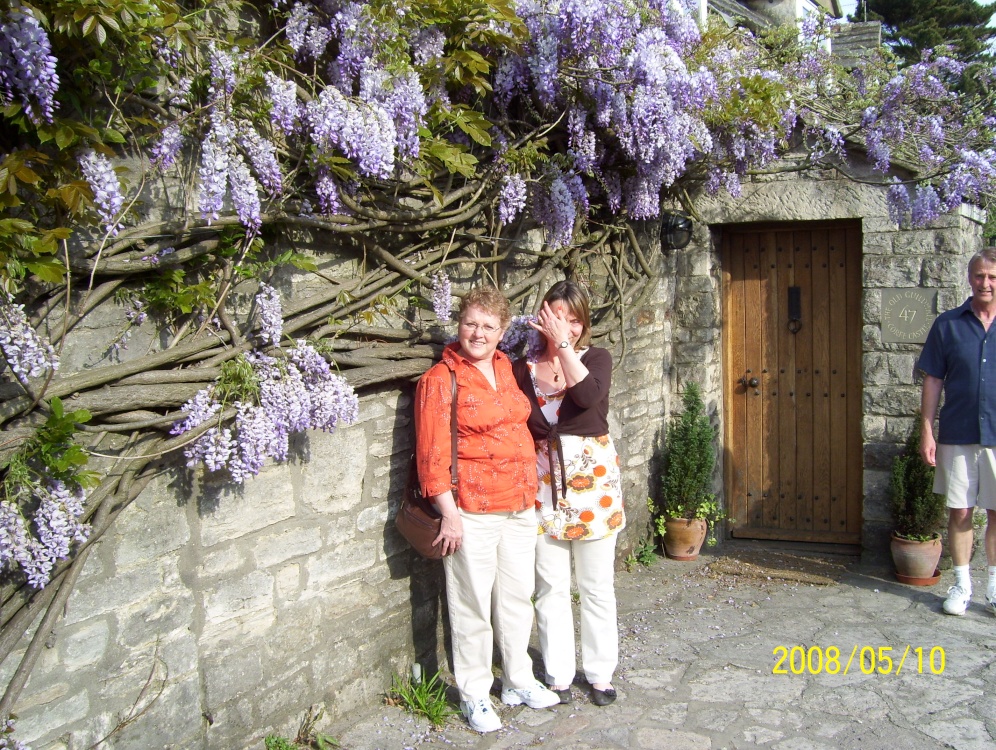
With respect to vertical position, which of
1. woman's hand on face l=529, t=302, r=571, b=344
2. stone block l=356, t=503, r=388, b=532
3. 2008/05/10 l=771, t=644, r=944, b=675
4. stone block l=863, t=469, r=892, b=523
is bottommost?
2008/05/10 l=771, t=644, r=944, b=675

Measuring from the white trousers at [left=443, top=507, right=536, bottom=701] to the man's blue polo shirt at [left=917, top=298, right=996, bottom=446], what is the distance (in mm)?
2319

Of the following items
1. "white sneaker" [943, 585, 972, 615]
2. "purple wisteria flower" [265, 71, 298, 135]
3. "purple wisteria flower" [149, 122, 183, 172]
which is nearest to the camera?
"purple wisteria flower" [149, 122, 183, 172]

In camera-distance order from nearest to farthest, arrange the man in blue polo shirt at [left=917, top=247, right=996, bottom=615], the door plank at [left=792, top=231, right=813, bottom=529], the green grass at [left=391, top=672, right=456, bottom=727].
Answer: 1. the green grass at [left=391, top=672, right=456, bottom=727]
2. the man in blue polo shirt at [left=917, top=247, right=996, bottom=615]
3. the door plank at [left=792, top=231, right=813, bottom=529]

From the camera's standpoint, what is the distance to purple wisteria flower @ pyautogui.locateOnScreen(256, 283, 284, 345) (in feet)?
9.39

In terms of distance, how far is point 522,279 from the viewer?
167 inches

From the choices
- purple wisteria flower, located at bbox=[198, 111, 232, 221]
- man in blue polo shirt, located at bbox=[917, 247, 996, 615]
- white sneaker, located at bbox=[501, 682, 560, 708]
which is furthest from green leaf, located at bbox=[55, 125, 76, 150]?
man in blue polo shirt, located at bbox=[917, 247, 996, 615]

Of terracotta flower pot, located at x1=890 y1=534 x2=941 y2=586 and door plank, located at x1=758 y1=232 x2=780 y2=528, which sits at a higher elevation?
door plank, located at x1=758 y1=232 x2=780 y2=528

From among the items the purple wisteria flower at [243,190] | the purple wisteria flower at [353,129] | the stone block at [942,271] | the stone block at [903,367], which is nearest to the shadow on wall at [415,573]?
the purple wisteria flower at [353,129]

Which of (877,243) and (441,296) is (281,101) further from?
(877,243)

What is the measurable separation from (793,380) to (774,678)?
8.06 feet

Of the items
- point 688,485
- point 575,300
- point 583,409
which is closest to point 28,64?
point 575,300

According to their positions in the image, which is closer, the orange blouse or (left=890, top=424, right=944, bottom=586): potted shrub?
the orange blouse

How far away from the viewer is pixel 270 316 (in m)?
2.86

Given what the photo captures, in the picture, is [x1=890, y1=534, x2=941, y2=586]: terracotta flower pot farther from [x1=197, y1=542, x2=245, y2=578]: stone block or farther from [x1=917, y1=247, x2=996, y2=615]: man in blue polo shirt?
[x1=197, y1=542, x2=245, y2=578]: stone block
